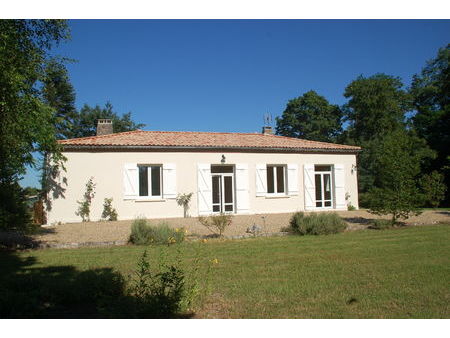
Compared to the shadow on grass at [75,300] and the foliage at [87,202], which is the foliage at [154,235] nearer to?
the shadow on grass at [75,300]

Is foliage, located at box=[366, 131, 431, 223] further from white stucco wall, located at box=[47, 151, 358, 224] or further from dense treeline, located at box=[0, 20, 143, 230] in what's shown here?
dense treeline, located at box=[0, 20, 143, 230]

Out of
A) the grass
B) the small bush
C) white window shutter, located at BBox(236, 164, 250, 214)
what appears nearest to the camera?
the grass

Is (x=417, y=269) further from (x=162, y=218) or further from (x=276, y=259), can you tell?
(x=162, y=218)

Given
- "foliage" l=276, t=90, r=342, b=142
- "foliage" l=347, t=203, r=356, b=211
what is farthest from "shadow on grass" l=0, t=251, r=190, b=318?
"foliage" l=276, t=90, r=342, b=142

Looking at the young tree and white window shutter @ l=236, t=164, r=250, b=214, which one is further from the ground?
the young tree

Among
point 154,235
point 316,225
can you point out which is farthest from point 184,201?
point 316,225

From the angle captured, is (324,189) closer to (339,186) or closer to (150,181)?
(339,186)

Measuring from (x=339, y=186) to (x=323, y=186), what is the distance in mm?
742

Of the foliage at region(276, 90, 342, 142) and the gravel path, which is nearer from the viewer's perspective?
the gravel path

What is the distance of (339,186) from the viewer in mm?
17828

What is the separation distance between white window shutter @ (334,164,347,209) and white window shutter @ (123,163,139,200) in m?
9.28

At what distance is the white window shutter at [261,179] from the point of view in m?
16.5

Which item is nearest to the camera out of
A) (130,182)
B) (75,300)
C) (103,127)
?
(75,300)

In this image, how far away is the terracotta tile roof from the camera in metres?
14.6
